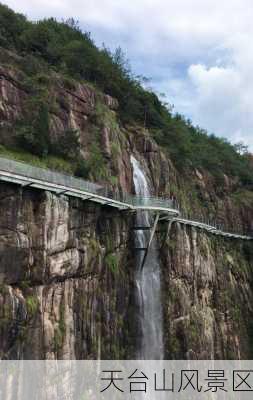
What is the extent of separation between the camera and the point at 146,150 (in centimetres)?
4588

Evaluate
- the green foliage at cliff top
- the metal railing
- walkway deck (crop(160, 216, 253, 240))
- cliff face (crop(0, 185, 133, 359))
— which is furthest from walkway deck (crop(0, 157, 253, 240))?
the green foliage at cliff top

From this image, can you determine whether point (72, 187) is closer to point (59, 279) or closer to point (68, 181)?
point (68, 181)

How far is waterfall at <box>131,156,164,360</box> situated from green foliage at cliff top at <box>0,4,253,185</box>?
15.2m

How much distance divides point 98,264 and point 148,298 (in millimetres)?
8121

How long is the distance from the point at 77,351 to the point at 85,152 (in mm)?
14637

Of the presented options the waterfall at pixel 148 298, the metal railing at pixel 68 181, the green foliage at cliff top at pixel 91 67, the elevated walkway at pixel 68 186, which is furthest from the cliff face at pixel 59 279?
the green foliage at cliff top at pixel 91 67

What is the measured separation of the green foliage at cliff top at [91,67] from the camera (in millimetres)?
43406

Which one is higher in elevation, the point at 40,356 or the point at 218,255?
the point at 218,255

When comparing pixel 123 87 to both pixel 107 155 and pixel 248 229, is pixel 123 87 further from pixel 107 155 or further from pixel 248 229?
pixel 248 229

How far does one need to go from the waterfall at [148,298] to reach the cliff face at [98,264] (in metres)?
0.84

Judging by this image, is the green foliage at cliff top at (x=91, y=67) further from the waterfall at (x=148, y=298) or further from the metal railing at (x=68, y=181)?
the waterfall at (x=148, y=298)

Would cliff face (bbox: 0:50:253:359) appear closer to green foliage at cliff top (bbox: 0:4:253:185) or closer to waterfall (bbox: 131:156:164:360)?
waterfall (bbox: 131:156:164:360)

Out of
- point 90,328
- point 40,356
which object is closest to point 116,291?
point 90,328

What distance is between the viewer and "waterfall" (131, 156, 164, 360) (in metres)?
34.3
